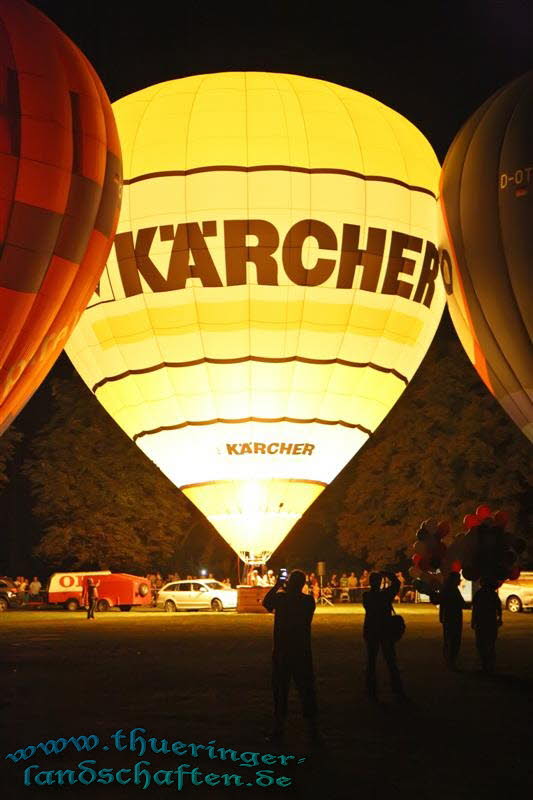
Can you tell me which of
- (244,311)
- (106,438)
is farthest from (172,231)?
(106,438)

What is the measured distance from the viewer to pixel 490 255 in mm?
19469

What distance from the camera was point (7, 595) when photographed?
42031 millimetres

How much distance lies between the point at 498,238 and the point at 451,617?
23.5ft

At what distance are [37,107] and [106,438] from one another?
31058 millimetres

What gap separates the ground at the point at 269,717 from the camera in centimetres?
738

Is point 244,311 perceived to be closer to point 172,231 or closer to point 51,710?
point 172,231

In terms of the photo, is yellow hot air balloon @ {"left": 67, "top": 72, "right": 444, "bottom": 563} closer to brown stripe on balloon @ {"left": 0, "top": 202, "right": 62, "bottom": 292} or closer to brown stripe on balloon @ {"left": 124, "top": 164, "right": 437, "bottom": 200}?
brown stripe on balloon @ {"left": 124, "top": 164, "right": 437, "bottom": 200}

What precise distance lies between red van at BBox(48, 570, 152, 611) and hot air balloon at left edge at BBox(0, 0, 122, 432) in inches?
817

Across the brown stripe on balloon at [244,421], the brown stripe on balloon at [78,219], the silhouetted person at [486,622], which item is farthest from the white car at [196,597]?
the silhouetted person at [486,622]

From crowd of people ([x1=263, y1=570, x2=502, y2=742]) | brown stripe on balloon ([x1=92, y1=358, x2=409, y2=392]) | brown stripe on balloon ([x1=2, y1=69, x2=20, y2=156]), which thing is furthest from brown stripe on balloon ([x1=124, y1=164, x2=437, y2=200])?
crowd of people ([x1=263, y1=570, x2=502, y2=742])

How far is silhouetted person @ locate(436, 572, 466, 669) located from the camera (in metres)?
14.3

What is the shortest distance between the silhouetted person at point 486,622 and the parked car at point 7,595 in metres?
27.9

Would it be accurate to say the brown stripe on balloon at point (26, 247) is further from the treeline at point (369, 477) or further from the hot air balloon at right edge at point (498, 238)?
the treeline at point (369, 477)

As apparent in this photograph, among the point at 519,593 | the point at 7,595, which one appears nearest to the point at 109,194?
the point at 519,593
